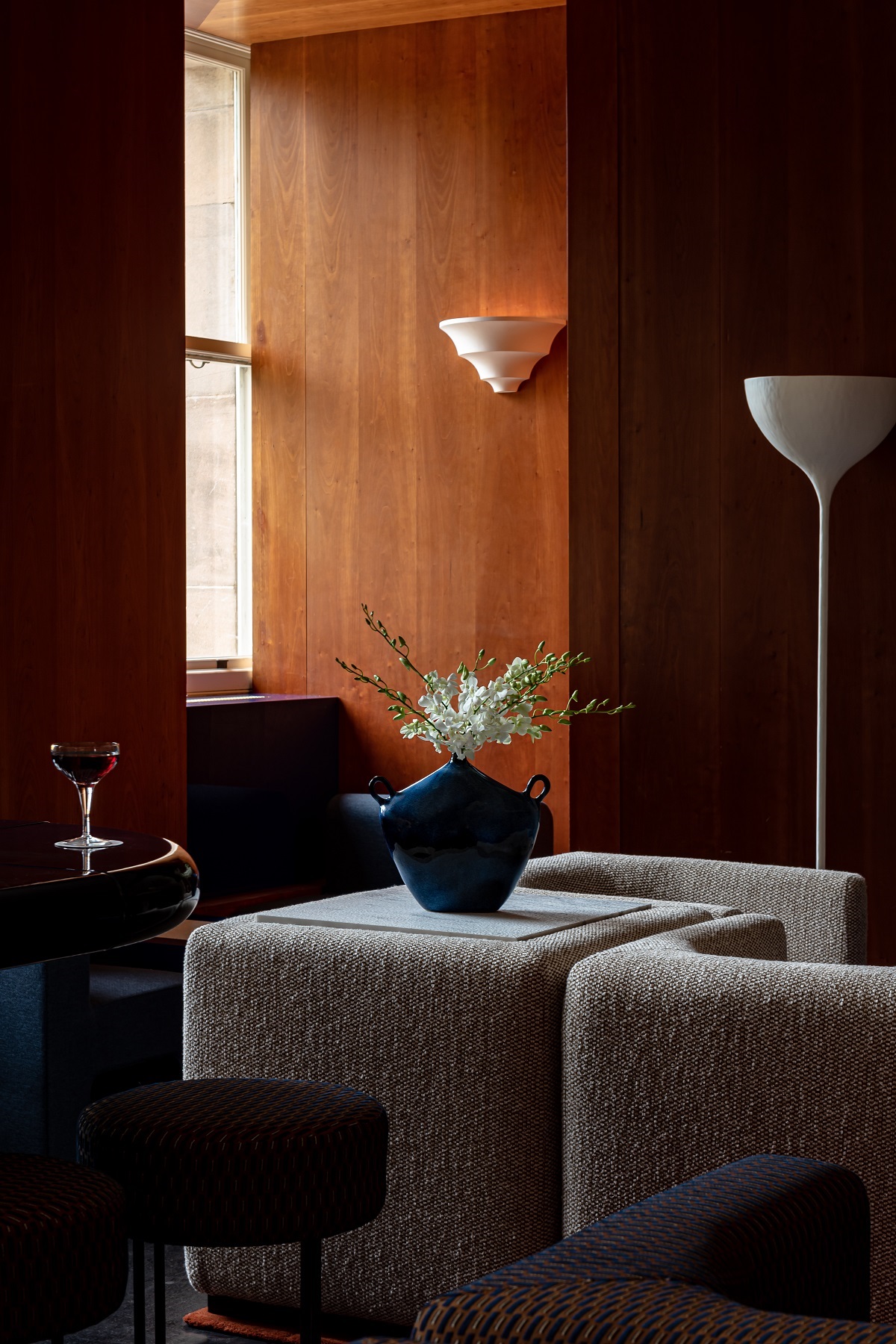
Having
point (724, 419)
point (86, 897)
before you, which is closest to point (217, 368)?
point (724, 419)

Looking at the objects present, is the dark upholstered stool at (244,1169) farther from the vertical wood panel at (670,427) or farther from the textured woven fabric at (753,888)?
the vertical wood panel at (670,427)

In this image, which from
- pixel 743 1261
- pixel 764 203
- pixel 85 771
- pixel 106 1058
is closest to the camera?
pixel 743 1261

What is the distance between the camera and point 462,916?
2.69 metres

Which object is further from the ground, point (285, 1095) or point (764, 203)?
point (764, 203)

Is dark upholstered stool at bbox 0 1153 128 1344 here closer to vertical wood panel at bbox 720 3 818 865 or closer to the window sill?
vertical wood panel at bbox 720 3 818 865

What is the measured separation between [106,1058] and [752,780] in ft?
6.68

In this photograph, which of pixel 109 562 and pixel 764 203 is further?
pixel 109 562

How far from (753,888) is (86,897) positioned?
→ 1.70 m

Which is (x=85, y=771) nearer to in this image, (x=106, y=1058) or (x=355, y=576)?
(x=106, y=1058)

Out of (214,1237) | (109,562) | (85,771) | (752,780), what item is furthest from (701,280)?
(214,1237)

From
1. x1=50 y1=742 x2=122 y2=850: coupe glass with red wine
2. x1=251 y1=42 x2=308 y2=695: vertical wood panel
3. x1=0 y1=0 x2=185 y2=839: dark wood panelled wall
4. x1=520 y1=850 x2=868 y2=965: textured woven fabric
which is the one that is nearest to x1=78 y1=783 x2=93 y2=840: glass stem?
x1=50 y1=742 x2=122 y2=850: coupe glass with red wine

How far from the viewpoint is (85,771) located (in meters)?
2.28

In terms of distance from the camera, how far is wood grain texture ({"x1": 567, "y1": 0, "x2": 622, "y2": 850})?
4668 mm

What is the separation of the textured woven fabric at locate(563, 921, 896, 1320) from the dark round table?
1.99 feet
